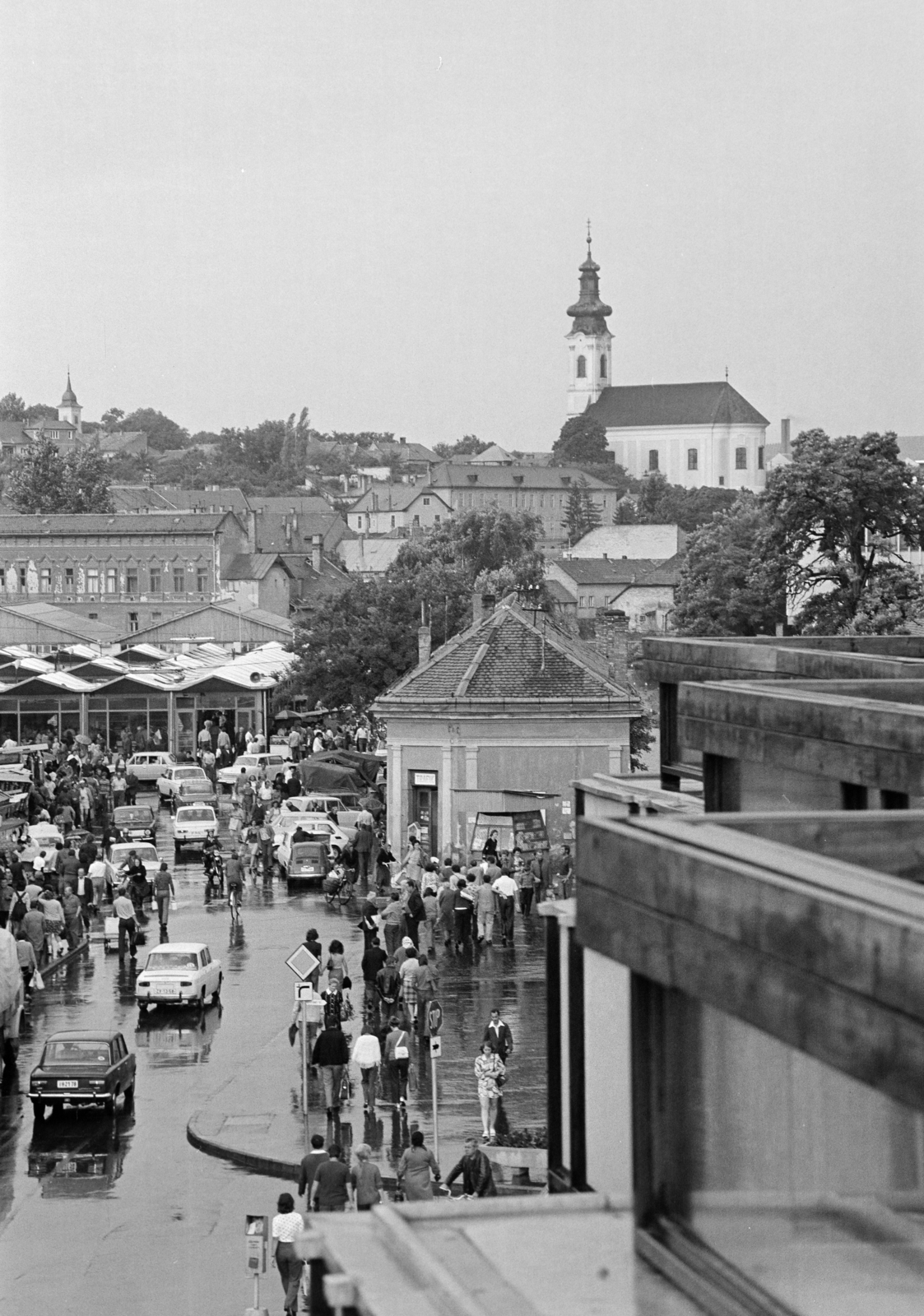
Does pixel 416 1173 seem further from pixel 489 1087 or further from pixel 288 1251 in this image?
pixel 489 1087

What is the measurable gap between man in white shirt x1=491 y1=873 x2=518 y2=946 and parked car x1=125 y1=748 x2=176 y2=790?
25157 mm

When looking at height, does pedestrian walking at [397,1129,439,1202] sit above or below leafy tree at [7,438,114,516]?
below

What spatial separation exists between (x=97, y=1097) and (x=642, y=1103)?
16.4 meters

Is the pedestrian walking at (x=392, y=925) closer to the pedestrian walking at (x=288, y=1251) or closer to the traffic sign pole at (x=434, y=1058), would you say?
the traffic sign pole at (x=434, y=1058)

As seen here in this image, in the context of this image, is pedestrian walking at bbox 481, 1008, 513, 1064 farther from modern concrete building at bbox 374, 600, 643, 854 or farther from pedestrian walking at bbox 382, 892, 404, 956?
modern concrete building at bbox 374, 600, 643, 854

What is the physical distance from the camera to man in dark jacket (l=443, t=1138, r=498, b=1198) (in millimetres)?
17047

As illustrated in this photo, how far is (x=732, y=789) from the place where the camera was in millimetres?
11711

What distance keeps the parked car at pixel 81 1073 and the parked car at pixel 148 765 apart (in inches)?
1389

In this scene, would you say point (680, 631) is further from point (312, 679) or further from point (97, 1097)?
point (97, 1097)

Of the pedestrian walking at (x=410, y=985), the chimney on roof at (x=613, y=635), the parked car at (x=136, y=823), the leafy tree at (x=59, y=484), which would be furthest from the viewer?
the leafy tree at (x=59, y=484)

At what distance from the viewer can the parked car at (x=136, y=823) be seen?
153 ft

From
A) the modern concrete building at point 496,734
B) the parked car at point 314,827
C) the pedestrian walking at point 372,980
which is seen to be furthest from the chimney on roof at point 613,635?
the pedestrian walking at point 372,980

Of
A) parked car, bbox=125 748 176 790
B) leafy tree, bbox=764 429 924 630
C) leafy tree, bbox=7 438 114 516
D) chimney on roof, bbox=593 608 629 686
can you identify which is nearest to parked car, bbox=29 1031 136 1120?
parked car, bbox=125 748 176 790

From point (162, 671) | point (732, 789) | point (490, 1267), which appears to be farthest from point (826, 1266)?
point (162, 671)
